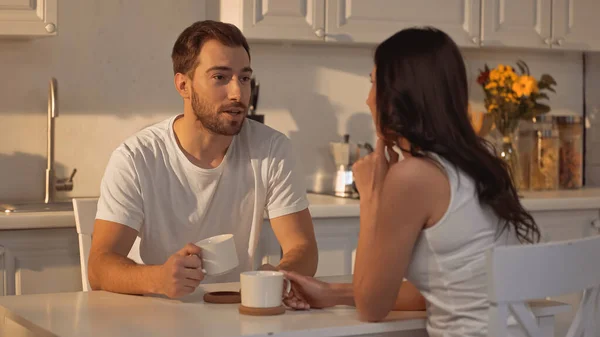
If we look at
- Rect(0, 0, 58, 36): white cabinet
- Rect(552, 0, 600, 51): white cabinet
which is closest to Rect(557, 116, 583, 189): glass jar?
Rect(552, 0, 600, 51): white cabinet

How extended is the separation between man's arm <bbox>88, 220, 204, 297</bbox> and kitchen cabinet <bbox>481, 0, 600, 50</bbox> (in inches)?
82.1

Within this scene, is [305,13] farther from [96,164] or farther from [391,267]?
[391,267]

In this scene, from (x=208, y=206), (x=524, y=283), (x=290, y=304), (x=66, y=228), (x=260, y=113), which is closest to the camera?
(x=524, y=283)

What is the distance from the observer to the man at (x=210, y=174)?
2256mm

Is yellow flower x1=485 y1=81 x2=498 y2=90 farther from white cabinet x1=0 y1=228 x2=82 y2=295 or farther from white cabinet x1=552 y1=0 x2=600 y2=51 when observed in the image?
white cabinet x1=0 y1=228 x2=82 y2=295

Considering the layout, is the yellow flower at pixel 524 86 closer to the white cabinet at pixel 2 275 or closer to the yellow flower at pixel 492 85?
the yellow flower at pixel 492 85

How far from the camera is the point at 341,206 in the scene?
3160 millimetres

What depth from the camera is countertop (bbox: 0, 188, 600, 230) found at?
9.28ft

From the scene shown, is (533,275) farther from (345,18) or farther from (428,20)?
(428,20)

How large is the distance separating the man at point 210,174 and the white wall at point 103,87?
1048 mm

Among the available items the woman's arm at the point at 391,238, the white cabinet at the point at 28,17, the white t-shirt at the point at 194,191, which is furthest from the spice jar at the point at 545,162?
the woman's arm at the point at 391,238

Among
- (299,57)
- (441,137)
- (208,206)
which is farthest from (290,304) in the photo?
(299,57)

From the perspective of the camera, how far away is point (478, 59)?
4.10 meters

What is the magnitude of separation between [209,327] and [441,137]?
1.76 feet
